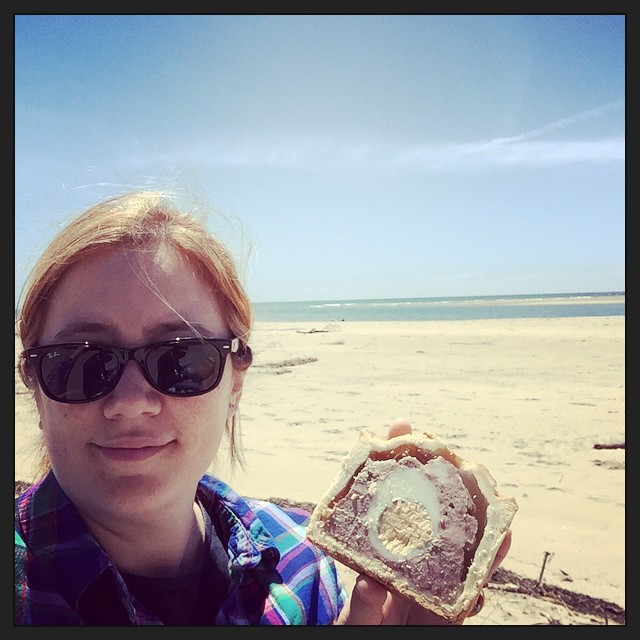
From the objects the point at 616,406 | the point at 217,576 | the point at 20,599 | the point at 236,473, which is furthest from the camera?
the point at 616,406

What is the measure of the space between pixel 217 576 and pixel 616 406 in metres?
8.19

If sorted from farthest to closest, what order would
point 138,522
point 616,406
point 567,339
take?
point 567,339, point 616,406, point 138,522

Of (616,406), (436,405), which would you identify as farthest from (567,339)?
(436,405)

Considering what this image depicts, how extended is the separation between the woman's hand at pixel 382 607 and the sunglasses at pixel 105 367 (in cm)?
95

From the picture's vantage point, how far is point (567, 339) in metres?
17.6

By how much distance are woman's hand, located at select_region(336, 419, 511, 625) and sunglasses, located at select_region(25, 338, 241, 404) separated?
3.12 ft

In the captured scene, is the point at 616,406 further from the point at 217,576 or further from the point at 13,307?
the point at 13,307

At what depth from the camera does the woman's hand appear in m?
1.81

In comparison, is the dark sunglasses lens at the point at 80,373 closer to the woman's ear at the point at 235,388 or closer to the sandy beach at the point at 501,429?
the woman's ear at the point at 235,388

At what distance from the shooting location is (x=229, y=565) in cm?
192

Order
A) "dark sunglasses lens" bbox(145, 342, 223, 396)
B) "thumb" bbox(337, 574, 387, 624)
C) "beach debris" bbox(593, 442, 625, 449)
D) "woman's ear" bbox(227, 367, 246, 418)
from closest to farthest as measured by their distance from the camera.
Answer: "dark sunglasses lens" bbox(145, 342, 223, 396) → "thumb" bbox(337, 574, 387, 624) → "woman's ear" bbox(227, 367, 246, 418) → "beach debris" bbox(593, 442, 625, 449)

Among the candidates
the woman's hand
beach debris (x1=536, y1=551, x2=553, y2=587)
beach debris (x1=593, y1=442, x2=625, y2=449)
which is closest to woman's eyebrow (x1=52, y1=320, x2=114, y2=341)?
the woman's hand

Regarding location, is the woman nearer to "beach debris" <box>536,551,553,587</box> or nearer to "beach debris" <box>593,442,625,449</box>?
"beach debris" <box>536,551,553,587</box>

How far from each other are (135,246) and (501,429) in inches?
257
